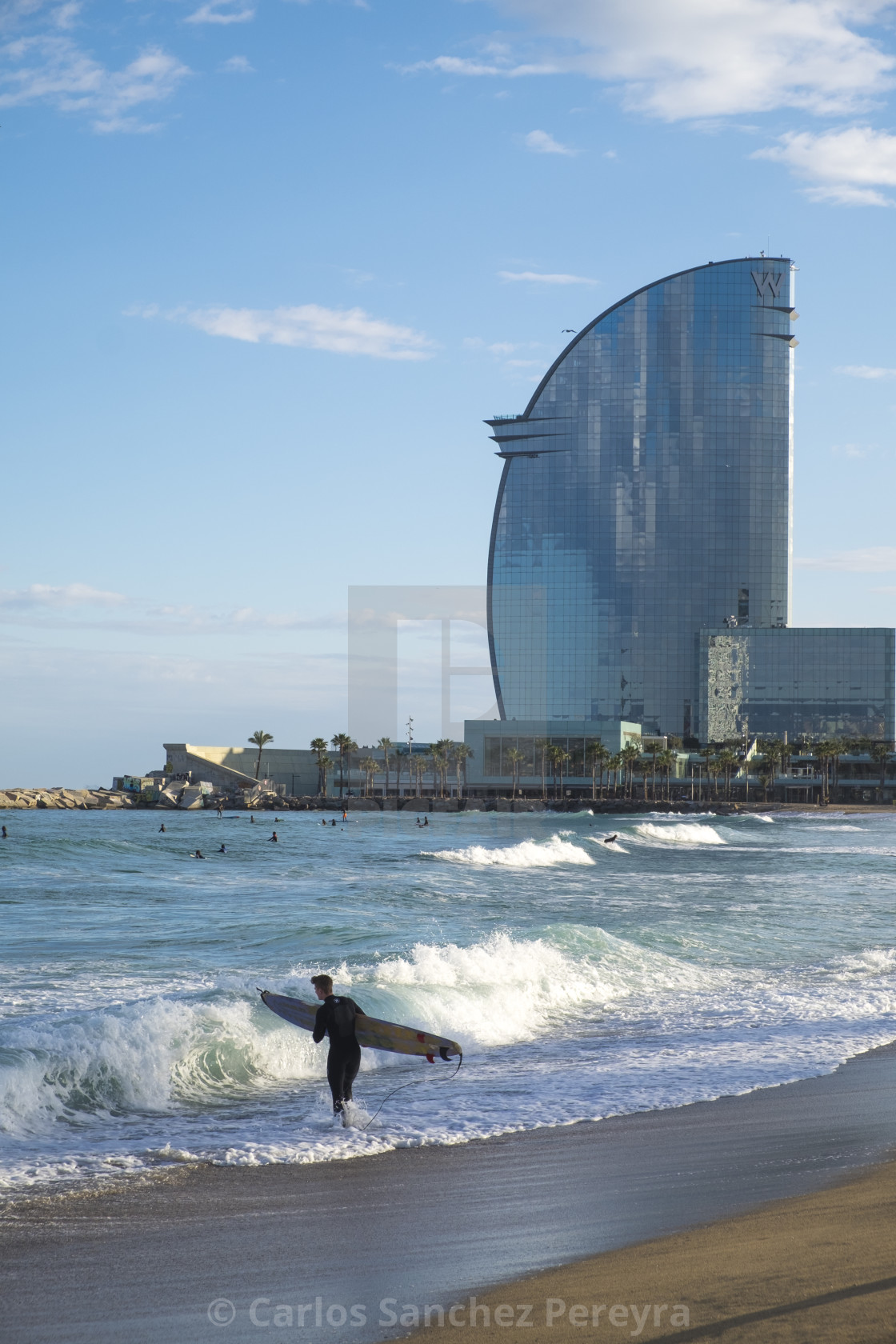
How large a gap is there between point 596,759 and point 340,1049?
152557mm

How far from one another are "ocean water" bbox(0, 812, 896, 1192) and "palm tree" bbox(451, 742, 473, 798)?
129 meters

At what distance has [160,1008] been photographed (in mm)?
13750

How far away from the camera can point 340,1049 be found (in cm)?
1112

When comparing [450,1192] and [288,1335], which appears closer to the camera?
[288,1335]

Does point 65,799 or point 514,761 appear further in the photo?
point 514,761

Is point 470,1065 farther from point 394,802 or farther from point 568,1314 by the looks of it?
point 394,802

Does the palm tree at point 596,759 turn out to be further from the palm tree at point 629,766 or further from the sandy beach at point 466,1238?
the sandy beach at point 466,1238

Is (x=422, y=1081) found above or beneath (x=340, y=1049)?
beneath

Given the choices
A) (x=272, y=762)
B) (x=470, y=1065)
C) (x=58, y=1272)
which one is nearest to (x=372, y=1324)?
(x=58, y=1272)

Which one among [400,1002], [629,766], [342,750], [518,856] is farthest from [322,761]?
[400,1002]

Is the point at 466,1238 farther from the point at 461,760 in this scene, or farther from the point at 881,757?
the point at 881,757

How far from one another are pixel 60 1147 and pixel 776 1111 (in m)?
6.53

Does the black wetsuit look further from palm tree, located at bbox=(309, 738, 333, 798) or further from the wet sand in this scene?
palm tree, located at bbox=(309, 738, 333, 798)

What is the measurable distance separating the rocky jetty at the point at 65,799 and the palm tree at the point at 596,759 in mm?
59457
